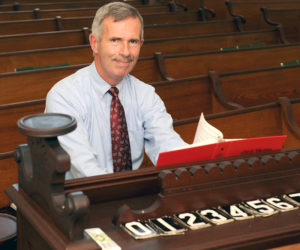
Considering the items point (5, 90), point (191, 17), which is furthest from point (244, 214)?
point (191, 17)

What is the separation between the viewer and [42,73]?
2828mm

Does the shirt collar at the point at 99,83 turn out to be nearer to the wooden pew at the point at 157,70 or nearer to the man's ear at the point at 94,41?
the man's ear at the point at 94,41

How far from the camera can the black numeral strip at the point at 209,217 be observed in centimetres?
106

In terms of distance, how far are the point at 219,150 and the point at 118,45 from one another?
57cm

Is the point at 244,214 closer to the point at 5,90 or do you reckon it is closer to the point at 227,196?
the point at 227,196

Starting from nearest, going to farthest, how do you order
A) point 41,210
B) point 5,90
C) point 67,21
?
point 41,210
point 5,90
point 67,21

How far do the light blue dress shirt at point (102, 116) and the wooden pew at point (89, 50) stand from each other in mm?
1512

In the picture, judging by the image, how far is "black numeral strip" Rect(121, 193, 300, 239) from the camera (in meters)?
1.06

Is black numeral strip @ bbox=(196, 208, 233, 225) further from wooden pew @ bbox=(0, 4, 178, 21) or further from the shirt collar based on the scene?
wooden pew @ bbox=(0, 4, 178, 21)

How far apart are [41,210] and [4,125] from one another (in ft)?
4.28

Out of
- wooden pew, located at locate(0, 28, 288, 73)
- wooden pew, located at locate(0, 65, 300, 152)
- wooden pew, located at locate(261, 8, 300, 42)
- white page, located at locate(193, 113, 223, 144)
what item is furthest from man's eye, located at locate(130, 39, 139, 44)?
wooden pew, located at locate(261, 8, 300, 42)

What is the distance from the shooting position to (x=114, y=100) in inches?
68.2

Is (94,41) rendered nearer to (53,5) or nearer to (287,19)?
(53,5)

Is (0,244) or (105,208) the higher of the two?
(105,208)
